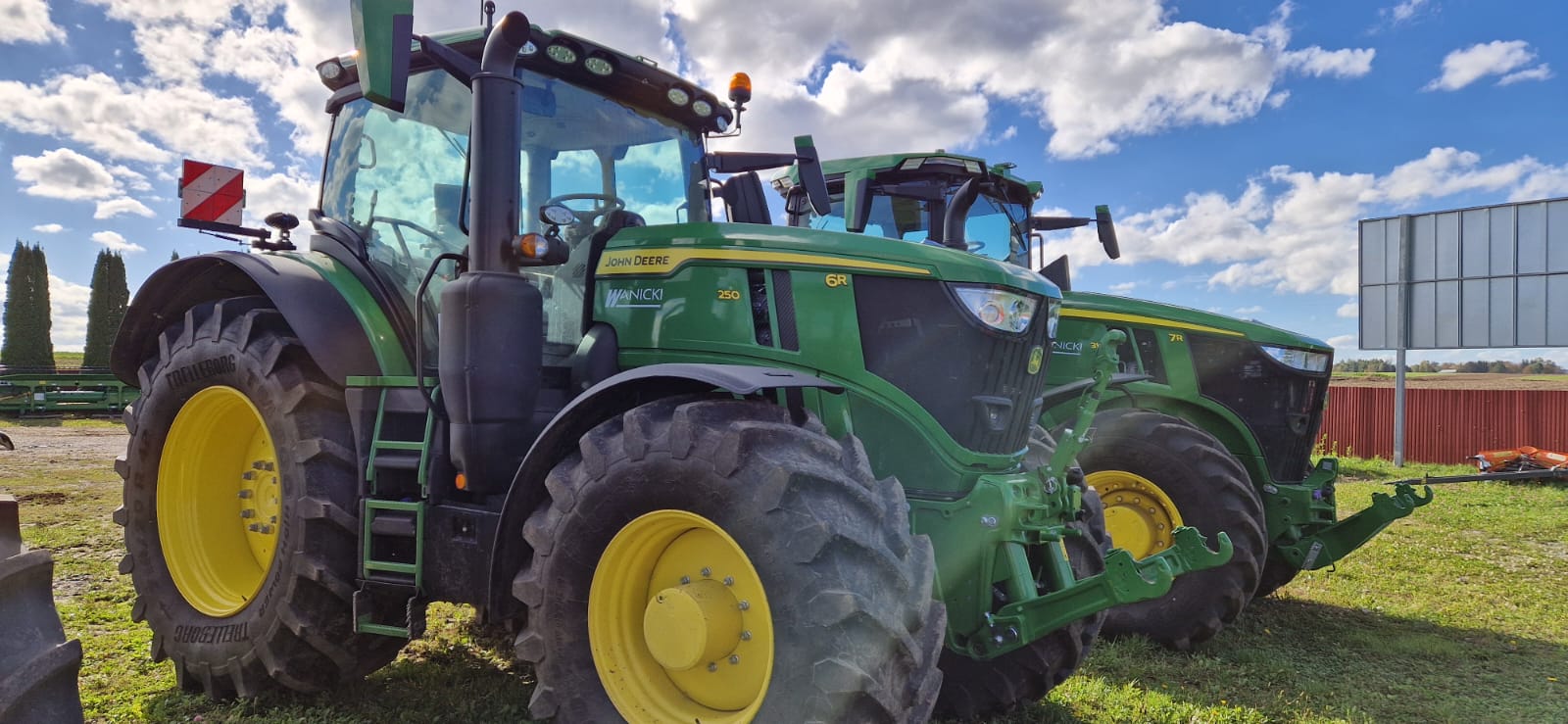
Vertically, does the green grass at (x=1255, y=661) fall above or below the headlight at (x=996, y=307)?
below

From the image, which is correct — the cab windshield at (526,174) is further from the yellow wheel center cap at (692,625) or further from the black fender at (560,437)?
the yellow wheel center cap at (692,625)

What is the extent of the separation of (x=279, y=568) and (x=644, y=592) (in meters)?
1.66

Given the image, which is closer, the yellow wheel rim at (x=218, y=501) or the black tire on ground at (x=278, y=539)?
the black tire on ground at (x=278, y=539)

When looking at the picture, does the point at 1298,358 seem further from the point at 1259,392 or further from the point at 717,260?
the point at 717,260

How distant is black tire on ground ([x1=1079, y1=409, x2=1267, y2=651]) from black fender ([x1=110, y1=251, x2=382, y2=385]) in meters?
3.72

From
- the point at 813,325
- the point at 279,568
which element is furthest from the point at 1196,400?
the point at 279,568

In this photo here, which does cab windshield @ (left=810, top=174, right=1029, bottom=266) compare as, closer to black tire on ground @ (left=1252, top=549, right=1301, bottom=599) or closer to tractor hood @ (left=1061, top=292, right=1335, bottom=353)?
tractor hood @ (left=1061, top=292, right=1335, bottom=353)

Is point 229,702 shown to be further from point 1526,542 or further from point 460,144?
point 1526,542

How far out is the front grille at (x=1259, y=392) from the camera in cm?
599

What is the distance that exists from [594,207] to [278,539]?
1776 millimetres

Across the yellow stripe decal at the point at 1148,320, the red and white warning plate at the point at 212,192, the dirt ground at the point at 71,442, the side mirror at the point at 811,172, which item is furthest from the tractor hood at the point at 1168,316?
the dirt ground at the point at 71,442

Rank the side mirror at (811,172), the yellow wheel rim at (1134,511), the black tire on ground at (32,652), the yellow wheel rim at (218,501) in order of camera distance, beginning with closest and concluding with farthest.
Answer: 1. the black tire on ground at (32,652)
2. the yellow wheel rim at (218,501)
3. the side mirror at (811,172)
4. the yellow wheel rim at (1134,511)

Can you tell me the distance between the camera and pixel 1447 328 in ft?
51.5

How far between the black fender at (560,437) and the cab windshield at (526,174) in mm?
669
